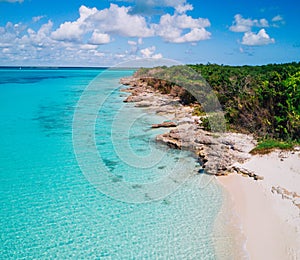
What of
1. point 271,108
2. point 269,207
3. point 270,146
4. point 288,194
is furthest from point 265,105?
point 269,207

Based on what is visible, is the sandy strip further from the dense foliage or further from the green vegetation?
the dense foliage

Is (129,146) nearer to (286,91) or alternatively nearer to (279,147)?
(279,147)

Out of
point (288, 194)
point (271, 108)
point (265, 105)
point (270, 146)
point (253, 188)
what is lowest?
point (253, 188)

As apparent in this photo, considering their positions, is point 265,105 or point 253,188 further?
point 265,105

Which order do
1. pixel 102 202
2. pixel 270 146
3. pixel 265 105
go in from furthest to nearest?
1. pixel 265 105
2. pixel 270 146
3. pixel 102 202

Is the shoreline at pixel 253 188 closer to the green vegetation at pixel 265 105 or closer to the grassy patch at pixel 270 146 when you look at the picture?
the grassy patch at pixel 270 146

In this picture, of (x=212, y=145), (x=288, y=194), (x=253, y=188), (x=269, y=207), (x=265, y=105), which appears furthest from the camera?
(x=265, y=105)

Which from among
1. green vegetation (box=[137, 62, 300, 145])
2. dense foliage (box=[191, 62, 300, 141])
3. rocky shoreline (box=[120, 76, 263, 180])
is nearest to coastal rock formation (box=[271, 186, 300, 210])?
rocky shoreline (box=[120, 76, 263, 180])

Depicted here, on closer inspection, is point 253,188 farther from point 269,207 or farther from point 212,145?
point 212,145
